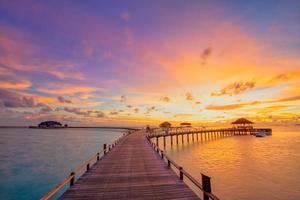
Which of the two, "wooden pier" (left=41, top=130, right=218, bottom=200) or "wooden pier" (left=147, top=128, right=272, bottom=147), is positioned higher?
"wooden pier" (left=147, top=128, right=272, bottom=147)

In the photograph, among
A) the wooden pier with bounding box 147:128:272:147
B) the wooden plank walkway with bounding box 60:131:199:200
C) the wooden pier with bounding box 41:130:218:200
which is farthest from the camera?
the wooden pier with bounding box 147:128:272:147

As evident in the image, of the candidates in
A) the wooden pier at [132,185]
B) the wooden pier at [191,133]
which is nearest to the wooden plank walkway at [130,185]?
the wooden pier at [132,185]

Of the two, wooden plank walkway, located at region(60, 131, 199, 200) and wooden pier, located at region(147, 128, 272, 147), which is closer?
wooden plank walkway, located at region(60, 131, 199, 200)

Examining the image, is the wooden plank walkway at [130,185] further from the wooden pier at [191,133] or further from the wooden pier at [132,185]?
the wooden pier at [191,133]

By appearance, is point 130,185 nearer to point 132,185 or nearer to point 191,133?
point 132,185

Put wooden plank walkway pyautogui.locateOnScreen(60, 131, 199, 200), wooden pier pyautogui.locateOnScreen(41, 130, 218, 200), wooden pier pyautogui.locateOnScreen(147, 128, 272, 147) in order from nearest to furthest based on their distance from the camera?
wooden pier pyautogui.locateOnScreen(41, 130, 218, 200) < wooden plank walkway pyautogui.locateOnScreen(60, 131, 199, 200) < wooden pier pyautogui.locateOnScreen(147, 128, 272, 147)

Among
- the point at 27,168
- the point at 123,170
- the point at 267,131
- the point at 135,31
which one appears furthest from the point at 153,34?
the point at 267,131

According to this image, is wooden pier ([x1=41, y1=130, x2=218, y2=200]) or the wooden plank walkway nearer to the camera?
wooden pier ([x1=41, y1=130, x2=218, y2=200])

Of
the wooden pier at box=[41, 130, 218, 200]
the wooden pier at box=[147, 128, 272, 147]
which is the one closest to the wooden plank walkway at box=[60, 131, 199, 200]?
the wooden pier at box=[41, 130, 218, 200]

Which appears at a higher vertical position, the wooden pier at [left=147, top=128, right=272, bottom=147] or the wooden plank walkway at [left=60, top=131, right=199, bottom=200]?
the wooden pier at [left=147, top=128, right=272, bottom=147]

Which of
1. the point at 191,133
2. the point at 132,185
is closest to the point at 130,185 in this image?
the point at 132,185

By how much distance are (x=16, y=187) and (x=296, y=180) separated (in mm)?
32579

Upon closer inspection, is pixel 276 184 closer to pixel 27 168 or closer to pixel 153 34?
pixel 153 34

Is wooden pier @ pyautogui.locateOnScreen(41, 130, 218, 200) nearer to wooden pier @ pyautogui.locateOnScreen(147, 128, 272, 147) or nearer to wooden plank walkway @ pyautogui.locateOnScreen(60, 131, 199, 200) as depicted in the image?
wooden plank walkway @ pyautogui.locateOnScreen(60, 131, 199, 200)
